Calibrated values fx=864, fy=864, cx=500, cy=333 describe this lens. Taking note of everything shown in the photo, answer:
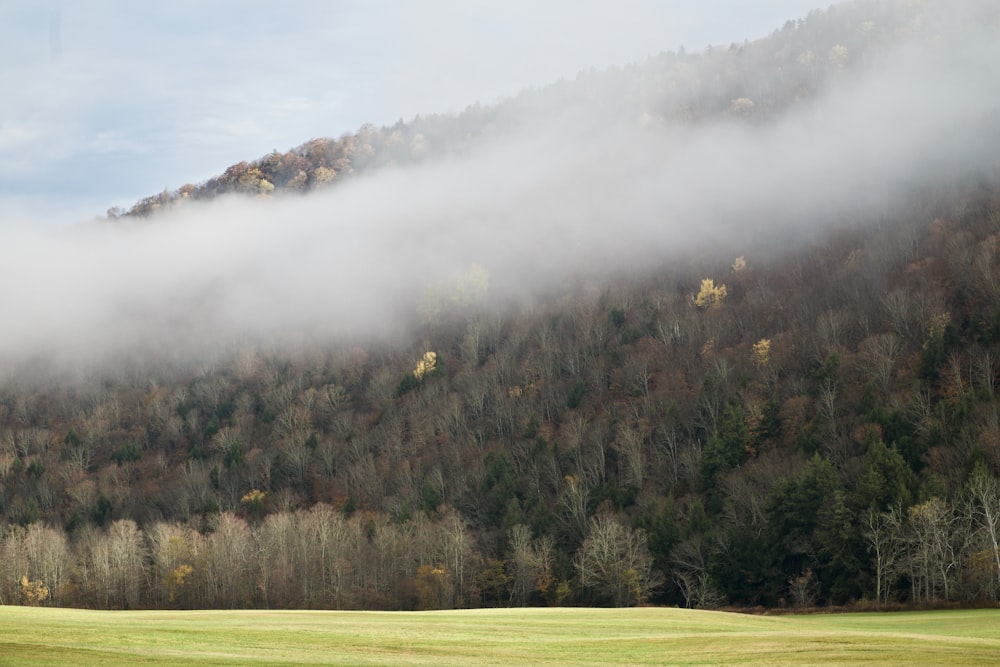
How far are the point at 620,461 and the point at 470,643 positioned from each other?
9531 cm

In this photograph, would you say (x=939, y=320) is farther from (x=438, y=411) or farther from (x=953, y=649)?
(x=953, y=649)

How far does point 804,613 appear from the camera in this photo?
7556 cm

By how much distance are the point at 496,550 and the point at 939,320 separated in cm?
7256

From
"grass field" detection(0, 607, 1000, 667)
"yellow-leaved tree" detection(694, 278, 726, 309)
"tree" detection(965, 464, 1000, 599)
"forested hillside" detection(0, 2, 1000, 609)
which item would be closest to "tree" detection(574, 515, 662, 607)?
"forested hillside" detection(0, 2, 1000, 609)

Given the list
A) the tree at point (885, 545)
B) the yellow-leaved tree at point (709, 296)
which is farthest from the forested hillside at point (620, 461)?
the yellow-leaved tree at point (709, 296)

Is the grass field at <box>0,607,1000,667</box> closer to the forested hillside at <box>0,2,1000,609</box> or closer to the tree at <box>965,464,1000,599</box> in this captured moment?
the tree at <box>965,464,1000,599</box>

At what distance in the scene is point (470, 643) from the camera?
38.2 meters

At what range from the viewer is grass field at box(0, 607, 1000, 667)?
32.1 meters

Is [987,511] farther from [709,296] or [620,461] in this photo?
[709,296]

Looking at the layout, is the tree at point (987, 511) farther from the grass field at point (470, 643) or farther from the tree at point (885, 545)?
the grass field at point (470, 643)

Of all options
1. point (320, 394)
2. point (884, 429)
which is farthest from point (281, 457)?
point (884, 429)

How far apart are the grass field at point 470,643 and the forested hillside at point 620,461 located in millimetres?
35220

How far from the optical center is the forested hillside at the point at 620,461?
89.2m

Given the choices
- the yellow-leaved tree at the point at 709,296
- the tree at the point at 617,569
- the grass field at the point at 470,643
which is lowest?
the tree at the point at 617,569
